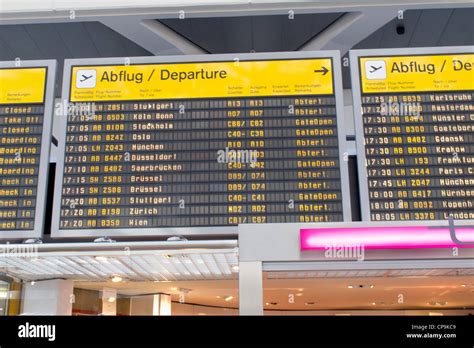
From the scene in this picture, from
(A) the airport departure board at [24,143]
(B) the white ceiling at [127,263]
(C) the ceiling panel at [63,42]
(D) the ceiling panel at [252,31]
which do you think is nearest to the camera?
(B) the white ceiling at [127,263]

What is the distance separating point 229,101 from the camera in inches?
283

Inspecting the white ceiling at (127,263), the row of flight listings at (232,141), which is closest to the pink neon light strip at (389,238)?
the row of flight listings at (232,141)

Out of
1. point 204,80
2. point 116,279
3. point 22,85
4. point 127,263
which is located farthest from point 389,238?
point 22,85

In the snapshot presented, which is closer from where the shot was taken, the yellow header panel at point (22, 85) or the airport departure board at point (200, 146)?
the airport departure board at point (200, 146)

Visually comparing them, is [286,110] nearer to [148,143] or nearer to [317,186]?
[317,186]

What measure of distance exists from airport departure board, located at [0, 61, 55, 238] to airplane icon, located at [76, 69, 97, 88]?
1.29ft

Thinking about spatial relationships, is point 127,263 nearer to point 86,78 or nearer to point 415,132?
point 86,78

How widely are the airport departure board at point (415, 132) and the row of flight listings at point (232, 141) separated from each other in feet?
0.05

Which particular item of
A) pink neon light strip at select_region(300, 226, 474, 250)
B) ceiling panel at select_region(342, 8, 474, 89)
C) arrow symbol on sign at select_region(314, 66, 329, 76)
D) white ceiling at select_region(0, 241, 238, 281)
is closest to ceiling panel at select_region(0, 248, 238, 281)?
white ceiling at select_region(0, 241, 238, 281)

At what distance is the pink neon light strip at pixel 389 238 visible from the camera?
216 inches

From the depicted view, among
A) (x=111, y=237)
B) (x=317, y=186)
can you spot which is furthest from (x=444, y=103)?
(x=111, y=237)

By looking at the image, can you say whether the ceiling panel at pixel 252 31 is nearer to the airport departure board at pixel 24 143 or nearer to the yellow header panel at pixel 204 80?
the yellow header panel at pixel 204 80

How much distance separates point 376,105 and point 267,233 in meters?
2.62
